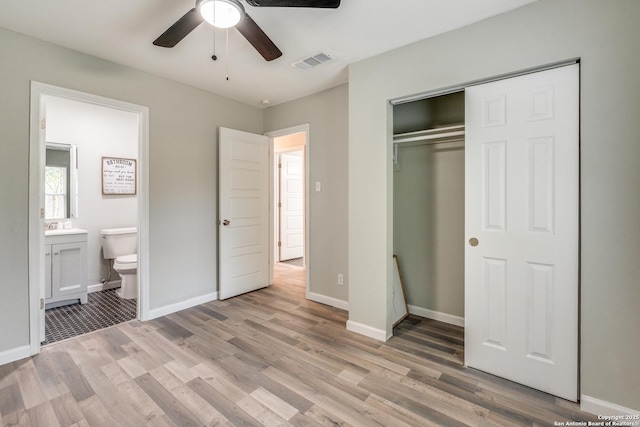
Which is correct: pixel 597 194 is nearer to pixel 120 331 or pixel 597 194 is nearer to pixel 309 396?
pixel 309 396

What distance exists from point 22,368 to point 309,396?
216 centimetres

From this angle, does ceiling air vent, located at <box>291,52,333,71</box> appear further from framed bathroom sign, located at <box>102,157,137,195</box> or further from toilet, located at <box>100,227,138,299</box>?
framed bathroom sign, located at <box>102,157,137,195</box>

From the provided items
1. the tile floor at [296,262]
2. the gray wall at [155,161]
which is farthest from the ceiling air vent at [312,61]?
the tile floor at [296,262]

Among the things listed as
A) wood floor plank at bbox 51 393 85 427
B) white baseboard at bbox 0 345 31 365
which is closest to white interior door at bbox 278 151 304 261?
white baseboard at bbox 0 345 31 365

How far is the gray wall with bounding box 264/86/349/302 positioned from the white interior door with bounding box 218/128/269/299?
2.46 ft

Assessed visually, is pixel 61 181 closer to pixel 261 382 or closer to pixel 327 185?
pixel 327 185

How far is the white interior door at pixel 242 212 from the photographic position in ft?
11.9

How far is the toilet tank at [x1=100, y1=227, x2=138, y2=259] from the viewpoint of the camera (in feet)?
13.0

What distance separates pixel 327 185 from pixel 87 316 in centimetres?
301

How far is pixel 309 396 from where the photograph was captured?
1.87m

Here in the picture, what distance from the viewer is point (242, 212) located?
12.6 feet

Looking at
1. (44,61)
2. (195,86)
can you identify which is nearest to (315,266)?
(195,86)

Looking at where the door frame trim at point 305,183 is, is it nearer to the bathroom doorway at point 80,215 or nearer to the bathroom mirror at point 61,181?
the bathroom doorway at point 80,215

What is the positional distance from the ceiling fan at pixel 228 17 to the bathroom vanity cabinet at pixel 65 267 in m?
2.85
